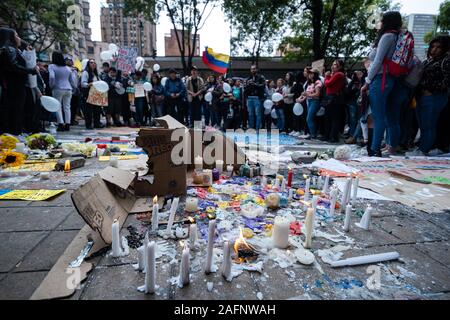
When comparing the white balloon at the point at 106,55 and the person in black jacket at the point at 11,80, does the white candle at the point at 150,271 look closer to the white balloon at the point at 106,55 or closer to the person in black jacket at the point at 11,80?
the person in black jacket at the point at 11,80

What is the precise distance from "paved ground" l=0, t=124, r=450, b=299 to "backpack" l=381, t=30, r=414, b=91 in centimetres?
326

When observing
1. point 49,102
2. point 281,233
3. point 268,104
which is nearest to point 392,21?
point 281,233

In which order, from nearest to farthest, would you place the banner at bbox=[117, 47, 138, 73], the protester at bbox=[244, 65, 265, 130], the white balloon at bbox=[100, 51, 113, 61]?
the protester at bbox=[244, 65, 265, 130]
the white balloon at bbox=[100, 51, 113, 61]
the banner at bbox=[117, 47, 138, 73]

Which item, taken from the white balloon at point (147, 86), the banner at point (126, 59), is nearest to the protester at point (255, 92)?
the white balloon at point (147, 86)

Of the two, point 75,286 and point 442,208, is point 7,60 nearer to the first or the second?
point 75,286

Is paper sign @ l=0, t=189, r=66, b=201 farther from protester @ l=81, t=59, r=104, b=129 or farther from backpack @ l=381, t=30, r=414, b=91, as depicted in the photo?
protester @ l=81, t=59, r=104, b=129

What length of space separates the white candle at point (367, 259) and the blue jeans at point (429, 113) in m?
4.57

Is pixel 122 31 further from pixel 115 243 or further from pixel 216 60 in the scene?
pixel 115 243

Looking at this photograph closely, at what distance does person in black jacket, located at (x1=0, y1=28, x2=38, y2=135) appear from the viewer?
5.47 meters

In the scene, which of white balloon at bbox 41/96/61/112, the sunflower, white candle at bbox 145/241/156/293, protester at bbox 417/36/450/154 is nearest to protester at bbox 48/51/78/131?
white balloon at bbox 41/96/61/112

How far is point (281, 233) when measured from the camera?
1.80 m

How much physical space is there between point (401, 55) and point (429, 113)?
1392 mm

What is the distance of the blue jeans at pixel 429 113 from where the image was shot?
5012 millimetres

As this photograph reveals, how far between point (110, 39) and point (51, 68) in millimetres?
91311
